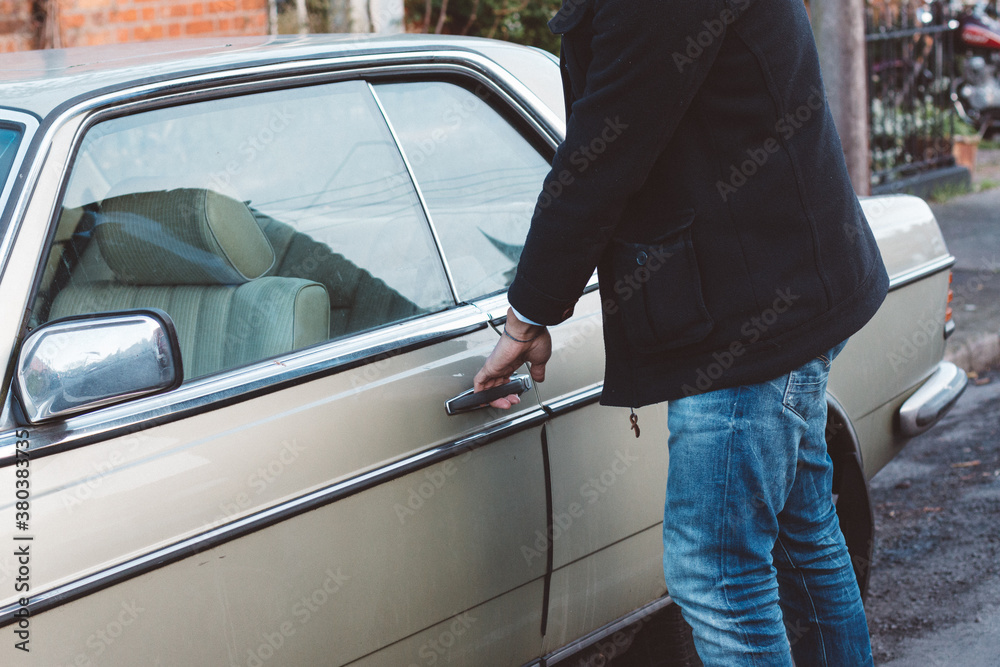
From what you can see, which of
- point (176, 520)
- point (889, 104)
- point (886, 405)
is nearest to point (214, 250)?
point (176, 520)

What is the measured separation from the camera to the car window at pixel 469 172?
2162 mm

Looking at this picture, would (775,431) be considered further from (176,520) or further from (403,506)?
(176,520)

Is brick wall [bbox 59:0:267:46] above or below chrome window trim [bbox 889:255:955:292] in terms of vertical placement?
above

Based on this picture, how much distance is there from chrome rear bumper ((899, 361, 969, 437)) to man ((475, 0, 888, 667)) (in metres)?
1.11

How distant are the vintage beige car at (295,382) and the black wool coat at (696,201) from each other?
0.35 m

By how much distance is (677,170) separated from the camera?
1.71 meters

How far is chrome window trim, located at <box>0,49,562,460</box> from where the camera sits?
1.60 meters

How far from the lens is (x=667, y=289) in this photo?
5.65 feet

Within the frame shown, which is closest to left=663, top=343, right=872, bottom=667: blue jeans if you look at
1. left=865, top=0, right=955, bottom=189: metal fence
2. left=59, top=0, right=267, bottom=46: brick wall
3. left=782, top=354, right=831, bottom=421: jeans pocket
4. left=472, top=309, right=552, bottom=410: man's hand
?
left=782, top=354, right=831, bottom=421: jeans pocket

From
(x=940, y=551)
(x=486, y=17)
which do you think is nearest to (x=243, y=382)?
(x=940, y=551)

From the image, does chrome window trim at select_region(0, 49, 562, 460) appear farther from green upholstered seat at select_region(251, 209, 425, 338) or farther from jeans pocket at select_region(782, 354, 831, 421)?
jeans pocket at select_region(782, 354, 831, 421)

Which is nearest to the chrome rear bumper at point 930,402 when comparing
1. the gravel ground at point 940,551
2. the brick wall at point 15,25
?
the gravel ground at point 940,551

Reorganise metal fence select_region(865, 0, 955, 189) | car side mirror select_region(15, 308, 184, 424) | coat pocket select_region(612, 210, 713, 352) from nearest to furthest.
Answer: car side mirror select_region(15, 308, 184, 424) → coat pocket select_region(612, 210, 713, 352) → metal fence select_region(865, 0, 955, 189)

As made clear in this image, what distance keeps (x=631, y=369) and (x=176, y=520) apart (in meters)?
0.80
